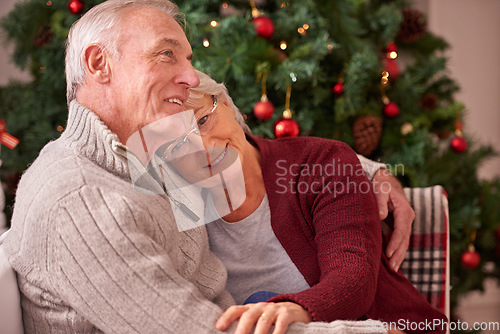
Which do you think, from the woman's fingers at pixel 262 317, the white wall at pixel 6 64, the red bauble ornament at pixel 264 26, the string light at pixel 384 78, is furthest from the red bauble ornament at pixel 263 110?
the white wall at pixel 6 64

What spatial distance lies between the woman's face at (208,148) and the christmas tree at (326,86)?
342 millimetres

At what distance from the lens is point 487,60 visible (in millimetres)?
2199

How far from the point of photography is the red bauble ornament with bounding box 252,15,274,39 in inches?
54.3

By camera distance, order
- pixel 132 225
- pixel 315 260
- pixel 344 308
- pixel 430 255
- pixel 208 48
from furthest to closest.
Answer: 1. pixel 208 48
2. pixel 430 255
3. pixel 315 260
4. pixel 344 308
5. pixel 132 225

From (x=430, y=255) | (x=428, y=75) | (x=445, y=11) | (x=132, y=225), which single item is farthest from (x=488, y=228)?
(x=132, y=225)

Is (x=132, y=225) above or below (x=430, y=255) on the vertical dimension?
above

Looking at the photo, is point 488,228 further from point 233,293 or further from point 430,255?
point 233,293

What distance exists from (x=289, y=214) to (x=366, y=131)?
0.64 m

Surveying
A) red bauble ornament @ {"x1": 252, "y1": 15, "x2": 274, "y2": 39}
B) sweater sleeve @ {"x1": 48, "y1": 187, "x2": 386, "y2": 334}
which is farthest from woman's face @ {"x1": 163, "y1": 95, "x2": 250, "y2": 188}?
red bauble ornament @ {"x1": 252, "y1": 15, "x2": 274, "y2": 39}

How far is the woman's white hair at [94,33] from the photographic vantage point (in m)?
0.81

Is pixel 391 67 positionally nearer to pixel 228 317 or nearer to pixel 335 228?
pixel 335 228

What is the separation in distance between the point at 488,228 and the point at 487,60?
0.92 meters

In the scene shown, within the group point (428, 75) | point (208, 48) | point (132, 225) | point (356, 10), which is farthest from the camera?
point (428, 75)

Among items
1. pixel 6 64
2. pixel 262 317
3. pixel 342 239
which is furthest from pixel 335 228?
pixel 6 64
